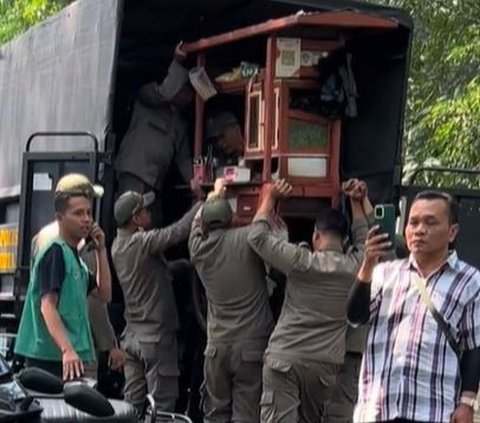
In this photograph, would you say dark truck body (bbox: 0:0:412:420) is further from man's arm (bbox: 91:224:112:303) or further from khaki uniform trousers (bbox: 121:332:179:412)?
man's arm (bbox: 91:224:112:303)

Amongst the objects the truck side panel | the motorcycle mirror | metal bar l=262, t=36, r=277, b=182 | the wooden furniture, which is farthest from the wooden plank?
the motorcycle mirror

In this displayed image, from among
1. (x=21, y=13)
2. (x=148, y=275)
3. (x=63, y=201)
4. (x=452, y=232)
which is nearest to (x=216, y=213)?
(x=148, y=275)

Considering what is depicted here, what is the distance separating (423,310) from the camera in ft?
18.6

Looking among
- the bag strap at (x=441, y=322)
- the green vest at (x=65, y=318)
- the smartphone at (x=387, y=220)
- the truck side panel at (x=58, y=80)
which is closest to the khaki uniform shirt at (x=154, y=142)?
the truck side panel at (x=58, y=80)

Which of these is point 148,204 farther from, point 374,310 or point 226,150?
point 374,310

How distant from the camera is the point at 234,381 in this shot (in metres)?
8.77

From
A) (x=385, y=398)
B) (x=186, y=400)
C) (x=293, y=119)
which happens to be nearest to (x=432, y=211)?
(x=385, y=398)

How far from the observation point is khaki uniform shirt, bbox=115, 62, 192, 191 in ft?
30.2

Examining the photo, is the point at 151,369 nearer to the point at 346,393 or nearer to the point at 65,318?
the point at 346,393

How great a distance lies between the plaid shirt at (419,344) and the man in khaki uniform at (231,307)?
284 cm

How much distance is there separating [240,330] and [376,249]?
9.81 ft

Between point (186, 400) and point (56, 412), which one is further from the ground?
point (56, 412)

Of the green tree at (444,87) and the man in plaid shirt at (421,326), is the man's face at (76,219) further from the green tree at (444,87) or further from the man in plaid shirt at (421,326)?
the green tree at (444,87)

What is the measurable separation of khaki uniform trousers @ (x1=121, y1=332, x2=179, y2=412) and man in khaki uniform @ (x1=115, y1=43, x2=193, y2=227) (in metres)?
0.79
